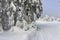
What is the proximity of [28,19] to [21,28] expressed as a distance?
1.72 m

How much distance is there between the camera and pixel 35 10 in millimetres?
18000

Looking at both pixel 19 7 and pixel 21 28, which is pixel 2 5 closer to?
pixel 19 7

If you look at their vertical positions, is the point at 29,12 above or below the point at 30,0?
below

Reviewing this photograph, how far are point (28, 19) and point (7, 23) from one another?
277 cm

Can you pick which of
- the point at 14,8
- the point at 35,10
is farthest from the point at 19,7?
the point at 35,10

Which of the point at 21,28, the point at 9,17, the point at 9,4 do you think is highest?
the point at 9,4

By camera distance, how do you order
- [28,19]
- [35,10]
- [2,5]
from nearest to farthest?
[2,5], [28,19], [35,10]

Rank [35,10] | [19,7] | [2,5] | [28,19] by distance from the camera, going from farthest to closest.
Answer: [35,10] < [28,19] < [19,7] < [2,5]

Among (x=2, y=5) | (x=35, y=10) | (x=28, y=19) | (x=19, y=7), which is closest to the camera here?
(x=2, y=5)

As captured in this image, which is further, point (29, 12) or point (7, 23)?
point (29, 12)

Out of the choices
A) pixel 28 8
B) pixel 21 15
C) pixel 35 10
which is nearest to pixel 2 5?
pixel 21 15

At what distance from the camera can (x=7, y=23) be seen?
14.3 metres

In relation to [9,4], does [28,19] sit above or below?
below

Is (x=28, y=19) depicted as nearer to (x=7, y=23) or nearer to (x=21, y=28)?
(x=21, y=28)
